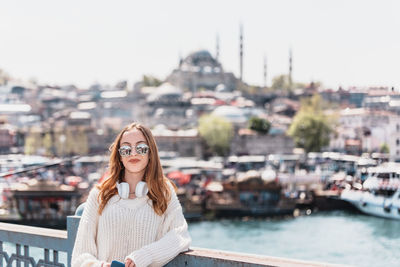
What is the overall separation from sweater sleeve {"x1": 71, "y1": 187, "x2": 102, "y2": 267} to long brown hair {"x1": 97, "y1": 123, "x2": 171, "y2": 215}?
26 mm

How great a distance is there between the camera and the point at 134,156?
2.21 m

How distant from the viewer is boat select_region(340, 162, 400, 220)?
2097 cm

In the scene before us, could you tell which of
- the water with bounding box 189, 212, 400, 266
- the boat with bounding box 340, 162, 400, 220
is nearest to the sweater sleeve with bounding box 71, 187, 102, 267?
the water with bounding box 189, 212, 400, 266

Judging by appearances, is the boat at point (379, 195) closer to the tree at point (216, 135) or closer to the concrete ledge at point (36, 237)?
the tree at point (216, 135)

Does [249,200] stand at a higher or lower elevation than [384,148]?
higher

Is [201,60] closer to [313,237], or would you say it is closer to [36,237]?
[313,237]

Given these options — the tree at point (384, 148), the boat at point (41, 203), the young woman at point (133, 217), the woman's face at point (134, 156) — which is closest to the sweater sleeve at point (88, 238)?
the young woman at point (133, 217)

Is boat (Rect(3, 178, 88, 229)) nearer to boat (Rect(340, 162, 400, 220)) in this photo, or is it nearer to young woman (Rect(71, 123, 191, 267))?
boat (Rect(340, 162, 400, 220))

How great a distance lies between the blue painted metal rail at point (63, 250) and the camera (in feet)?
6.76

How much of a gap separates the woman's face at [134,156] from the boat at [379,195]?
1956 centimetres

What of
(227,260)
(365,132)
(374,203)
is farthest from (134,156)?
(365,132)

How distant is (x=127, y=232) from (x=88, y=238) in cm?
13

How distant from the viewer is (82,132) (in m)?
40.5

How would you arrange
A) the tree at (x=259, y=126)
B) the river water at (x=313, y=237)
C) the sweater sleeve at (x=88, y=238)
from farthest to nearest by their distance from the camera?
the tree at (x=259, y=126) < the river water at (x=313, y=237) < the sweater sleeve at (x=88, y=238)
